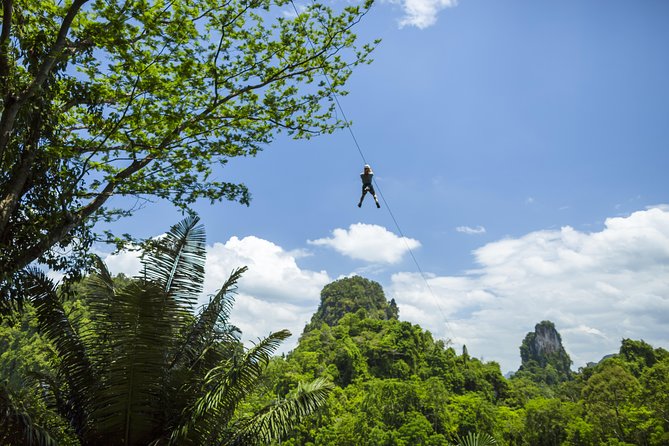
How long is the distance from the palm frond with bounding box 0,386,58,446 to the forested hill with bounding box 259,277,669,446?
453 inches

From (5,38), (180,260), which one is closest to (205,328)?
(180,260)

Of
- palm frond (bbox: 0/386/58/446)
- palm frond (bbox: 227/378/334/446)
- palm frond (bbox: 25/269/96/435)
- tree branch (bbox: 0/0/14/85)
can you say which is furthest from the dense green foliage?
tree branch (bbox: 0/0/14/85)

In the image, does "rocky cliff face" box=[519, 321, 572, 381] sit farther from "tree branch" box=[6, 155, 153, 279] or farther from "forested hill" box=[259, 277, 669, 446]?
"tree branch" box=[6, 155, 153, 279]

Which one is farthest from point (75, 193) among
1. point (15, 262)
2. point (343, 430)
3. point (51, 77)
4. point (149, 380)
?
point (343, 430)

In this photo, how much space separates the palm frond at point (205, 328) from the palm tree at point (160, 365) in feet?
0.06

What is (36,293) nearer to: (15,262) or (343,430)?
(15,262)

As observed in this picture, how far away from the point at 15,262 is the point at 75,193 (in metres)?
1.25

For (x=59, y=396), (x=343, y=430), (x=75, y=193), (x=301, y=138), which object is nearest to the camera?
(x=75, y=193)

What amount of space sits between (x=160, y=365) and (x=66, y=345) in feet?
6.60

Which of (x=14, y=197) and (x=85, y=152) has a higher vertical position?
(x=85, y=152)

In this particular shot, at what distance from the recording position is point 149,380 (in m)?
6.40

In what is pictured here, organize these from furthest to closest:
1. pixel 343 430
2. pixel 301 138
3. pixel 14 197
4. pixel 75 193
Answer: pixel 343 430 → pixel 301 138 → pixel 75 193 → pixel 14 197

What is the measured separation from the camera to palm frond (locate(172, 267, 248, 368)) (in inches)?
304

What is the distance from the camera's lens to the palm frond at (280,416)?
694 cm
